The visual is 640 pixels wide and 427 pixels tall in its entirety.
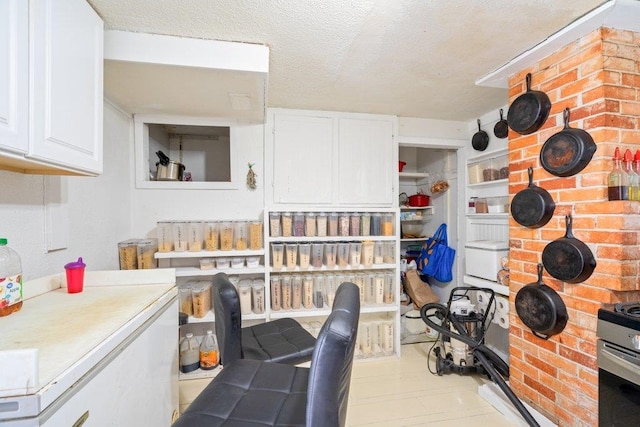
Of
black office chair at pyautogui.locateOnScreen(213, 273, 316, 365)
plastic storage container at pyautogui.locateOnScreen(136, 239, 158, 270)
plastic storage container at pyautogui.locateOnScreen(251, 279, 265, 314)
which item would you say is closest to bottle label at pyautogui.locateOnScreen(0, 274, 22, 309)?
black office chair at pyautogui.locateOnScreen(213, 273, 316, 365)

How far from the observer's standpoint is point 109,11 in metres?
1.37

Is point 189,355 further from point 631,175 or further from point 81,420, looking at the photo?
point 631,175

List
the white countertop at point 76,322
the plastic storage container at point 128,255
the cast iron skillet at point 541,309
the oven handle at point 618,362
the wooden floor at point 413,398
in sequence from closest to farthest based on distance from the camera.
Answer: the white countertop at point 76,322
the oven handle at point 618,362
the cast iron skillet at point 541,309
the wooden floor at point 413,398
the plastic storage container at point 128,255

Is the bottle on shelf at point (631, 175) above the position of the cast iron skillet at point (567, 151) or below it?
below

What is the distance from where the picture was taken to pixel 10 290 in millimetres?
1024

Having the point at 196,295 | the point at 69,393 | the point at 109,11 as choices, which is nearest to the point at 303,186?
the point at 196,295

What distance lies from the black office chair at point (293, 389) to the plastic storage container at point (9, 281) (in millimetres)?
771

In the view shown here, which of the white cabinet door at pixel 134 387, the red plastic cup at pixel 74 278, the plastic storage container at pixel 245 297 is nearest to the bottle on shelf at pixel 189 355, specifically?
the plastic storage container at pixel 245 297

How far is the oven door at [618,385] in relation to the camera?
1.16 metres

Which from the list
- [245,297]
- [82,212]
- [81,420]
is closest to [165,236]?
[82,212]

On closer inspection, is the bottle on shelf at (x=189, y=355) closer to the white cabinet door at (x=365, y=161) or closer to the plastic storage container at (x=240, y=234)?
the plastic storage container at (x=240, y=234)

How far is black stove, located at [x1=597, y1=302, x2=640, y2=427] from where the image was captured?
1.17 metres

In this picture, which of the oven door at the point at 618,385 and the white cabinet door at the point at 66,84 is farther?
the oven door at the point at 618,385

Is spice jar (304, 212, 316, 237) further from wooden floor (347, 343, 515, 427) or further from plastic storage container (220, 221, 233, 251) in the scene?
wooden floor (347, 343, 515, 427)
